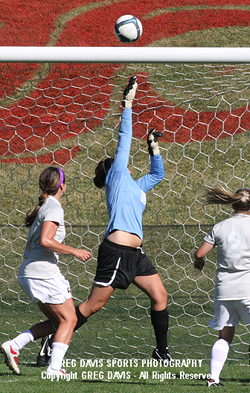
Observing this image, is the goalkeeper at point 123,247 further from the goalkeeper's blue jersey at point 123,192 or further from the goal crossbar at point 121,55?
the goal crossbar at point 121,55

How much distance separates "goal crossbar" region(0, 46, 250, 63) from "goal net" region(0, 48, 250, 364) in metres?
0.06

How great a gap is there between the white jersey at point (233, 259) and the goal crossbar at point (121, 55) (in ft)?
4.49

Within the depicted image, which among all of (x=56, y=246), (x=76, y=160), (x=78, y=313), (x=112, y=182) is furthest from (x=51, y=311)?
(x=76, y=160)

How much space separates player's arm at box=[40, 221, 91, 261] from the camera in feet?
9.63

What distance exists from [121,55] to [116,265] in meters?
1.60

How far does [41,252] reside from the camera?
123 inches

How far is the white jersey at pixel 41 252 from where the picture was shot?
3.09m

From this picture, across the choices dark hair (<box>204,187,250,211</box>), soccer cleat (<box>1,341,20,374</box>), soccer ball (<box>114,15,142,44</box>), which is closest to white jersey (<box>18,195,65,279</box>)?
soccer cleat (<box>1,341,20,374</box>)

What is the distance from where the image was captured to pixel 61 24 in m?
13.6

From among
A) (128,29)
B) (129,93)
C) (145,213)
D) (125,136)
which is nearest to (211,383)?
A: (125,136)

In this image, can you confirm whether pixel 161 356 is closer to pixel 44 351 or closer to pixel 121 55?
pixel 44 351

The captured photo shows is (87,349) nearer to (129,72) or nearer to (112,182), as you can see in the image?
(112,182)

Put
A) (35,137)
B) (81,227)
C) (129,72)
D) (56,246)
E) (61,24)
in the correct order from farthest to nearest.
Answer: (61,24) → (129,72) → (35,137) → (81,227) → (56,246)

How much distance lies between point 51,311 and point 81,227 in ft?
12.6
